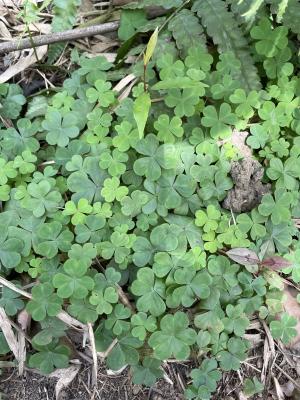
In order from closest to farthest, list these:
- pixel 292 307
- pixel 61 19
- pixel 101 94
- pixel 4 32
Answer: pixel 292 307, pixel 101 94, pixel 61 19, pixel 4 32

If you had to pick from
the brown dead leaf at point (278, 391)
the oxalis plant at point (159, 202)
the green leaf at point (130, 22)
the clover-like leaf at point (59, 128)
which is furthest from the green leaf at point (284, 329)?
the green leaf at point (130, 22)

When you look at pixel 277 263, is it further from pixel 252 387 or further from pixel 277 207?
pixel 252 387

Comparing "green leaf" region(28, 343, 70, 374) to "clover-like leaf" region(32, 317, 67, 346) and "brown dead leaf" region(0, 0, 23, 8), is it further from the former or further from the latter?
"brown dead leaf" region(0, 0, 23, 8)

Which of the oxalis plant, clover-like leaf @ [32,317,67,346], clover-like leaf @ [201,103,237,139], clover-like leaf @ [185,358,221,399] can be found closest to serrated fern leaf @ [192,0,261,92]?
the oxalis plant

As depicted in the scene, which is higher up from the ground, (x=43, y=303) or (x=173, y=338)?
(x=43, y=303)

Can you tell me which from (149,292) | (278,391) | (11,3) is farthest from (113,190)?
(11,3)

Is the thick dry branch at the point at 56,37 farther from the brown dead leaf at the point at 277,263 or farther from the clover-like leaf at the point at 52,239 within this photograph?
the brown dead leaf at the point at 277,263
